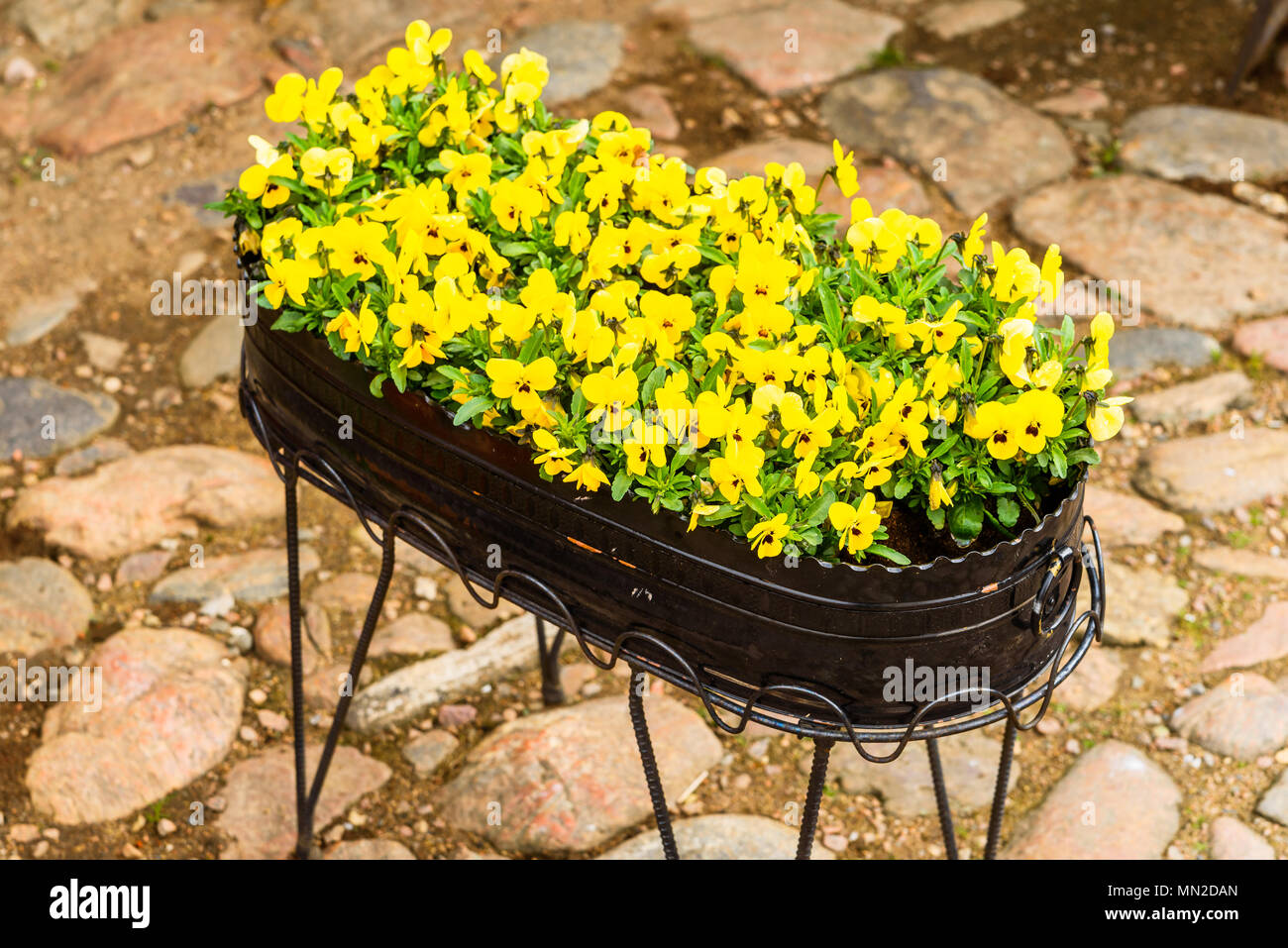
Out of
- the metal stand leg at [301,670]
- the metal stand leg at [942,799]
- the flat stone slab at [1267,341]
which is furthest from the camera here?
the flat stone slab at [1267,341]

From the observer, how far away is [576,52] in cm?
456

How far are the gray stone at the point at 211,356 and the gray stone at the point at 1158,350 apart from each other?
2.27 metres

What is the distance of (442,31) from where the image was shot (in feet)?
7.02

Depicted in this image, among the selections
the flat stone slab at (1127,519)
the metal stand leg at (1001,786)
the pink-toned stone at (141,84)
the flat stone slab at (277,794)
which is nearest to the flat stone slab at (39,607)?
the flat stone slab at (277,794)

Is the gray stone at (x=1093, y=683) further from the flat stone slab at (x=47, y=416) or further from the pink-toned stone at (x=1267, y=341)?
the flat stone slab at (x=47, y=416)

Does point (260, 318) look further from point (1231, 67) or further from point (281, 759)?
point (1231, 67)

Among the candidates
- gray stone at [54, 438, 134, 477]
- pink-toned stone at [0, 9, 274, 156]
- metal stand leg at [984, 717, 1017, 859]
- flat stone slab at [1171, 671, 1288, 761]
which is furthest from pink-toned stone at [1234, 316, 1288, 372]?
pink-toned stone at [0, 9, 274, 156]

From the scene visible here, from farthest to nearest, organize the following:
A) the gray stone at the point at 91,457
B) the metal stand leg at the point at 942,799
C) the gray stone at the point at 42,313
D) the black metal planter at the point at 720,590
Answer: the gray stone at the point at 42,313 < the gray stone at the point at 91,457 < the metal stand leg at the point at 942,799 < the black metal planter at the point at 720,590

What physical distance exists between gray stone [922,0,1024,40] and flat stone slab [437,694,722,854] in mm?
2919

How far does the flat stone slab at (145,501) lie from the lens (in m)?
3.16

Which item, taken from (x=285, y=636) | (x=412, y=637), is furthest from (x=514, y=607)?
(x=285, y=636)

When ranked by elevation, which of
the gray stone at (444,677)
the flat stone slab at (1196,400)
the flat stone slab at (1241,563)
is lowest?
the gray stone at (444,677)

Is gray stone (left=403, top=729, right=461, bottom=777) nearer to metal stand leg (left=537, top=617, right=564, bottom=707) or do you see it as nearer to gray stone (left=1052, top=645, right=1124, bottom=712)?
metal stand leg (left=537, top=617, right=564, bottom=707)

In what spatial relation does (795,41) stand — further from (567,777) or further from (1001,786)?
(1001,786)
